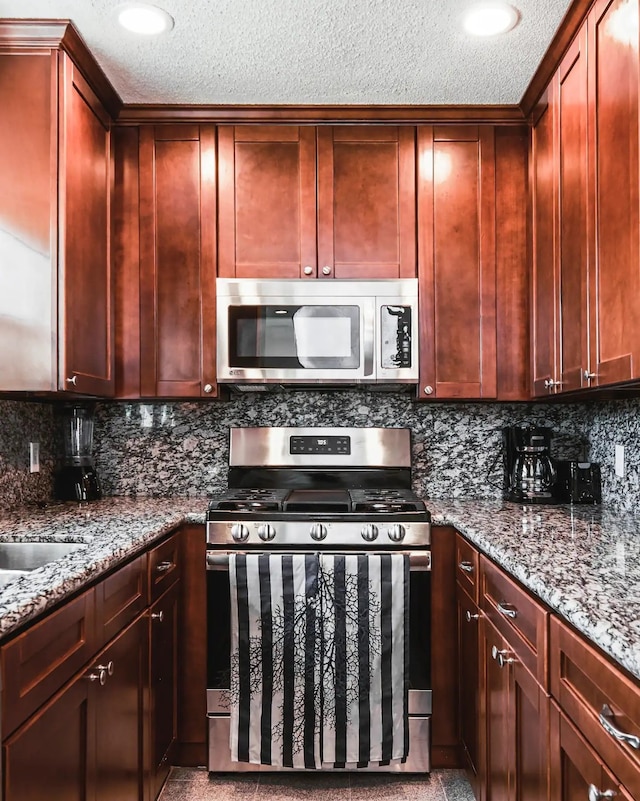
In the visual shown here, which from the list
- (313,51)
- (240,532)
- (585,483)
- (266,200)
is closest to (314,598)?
(240,532)

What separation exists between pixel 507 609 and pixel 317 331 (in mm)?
1272

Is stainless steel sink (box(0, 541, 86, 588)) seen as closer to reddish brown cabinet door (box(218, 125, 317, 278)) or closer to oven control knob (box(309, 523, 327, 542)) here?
oven control knob (box(309, 523, 327, 542))

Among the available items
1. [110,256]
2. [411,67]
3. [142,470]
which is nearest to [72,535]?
[142,470]

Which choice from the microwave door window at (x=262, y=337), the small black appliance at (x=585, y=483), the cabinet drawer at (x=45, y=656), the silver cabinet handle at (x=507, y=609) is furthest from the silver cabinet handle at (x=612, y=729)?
the microwave door window at (x=262, y=337)

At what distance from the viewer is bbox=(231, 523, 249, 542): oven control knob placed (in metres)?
2.18

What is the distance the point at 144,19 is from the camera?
1895mm

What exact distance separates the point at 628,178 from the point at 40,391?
177cm

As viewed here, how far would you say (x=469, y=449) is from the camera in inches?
108

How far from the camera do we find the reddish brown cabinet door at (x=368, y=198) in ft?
8.16

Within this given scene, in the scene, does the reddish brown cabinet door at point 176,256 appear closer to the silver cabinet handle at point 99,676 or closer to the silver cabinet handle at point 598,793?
the silver cabinet handle at point 99,676

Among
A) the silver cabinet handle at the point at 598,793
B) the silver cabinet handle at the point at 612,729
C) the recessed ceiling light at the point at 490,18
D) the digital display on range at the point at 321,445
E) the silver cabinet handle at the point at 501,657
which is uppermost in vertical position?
the recessed ceiling light at the point at 490,18

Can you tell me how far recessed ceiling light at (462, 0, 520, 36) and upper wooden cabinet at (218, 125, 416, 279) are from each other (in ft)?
1.97

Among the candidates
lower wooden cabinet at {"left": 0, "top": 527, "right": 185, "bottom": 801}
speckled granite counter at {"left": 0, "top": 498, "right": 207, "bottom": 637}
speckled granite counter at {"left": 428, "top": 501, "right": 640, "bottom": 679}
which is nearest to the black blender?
speckled granite counter at {"left": 0, "top": 498, "right": 207, "bottom": 637}

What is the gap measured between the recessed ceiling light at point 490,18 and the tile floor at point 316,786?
2.44 metres
